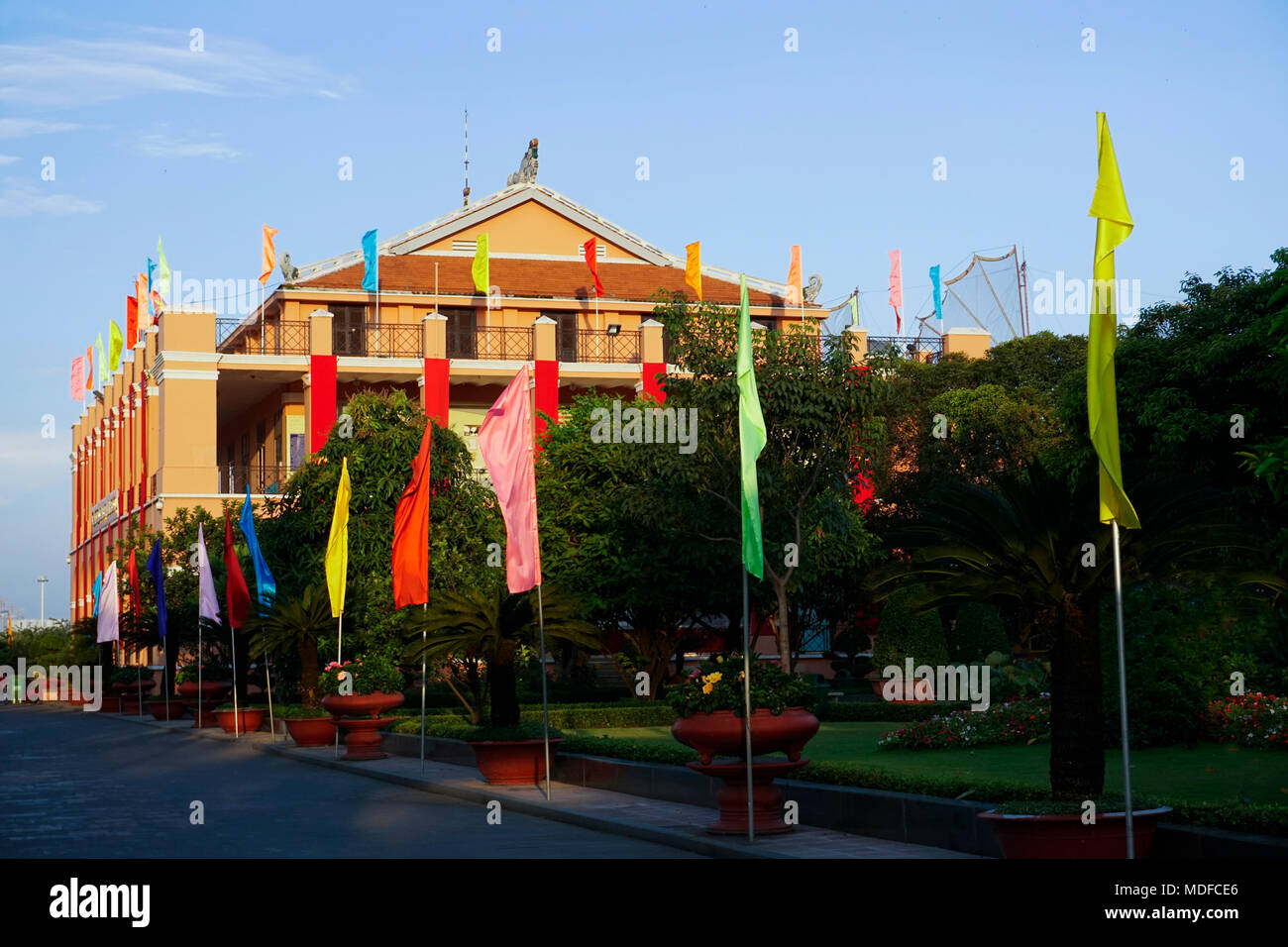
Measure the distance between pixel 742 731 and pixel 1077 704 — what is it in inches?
141

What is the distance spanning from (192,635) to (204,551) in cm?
1326

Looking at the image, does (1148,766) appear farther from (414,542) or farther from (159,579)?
(159,579)

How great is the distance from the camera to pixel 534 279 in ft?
193

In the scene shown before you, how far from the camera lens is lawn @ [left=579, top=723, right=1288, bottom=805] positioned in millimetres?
13961

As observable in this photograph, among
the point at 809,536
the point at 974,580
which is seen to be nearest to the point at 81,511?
the point at 809,536

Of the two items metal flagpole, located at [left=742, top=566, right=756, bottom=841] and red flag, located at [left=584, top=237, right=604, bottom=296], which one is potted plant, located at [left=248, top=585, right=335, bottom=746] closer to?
metal flagpole, located at [left=742, top=566, right=756, bottom=841]

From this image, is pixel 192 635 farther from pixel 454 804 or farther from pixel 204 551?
pixel 454 804

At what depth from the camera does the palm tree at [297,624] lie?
104 feet

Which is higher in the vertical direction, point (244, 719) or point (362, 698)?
point (362, 698)

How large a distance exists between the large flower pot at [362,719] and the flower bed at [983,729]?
32.7ft

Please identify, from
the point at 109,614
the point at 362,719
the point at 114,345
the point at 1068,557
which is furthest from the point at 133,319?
the point at 1068,557

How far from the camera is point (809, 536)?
114 feet

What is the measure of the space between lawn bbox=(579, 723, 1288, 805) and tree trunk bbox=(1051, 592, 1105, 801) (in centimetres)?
→ 104

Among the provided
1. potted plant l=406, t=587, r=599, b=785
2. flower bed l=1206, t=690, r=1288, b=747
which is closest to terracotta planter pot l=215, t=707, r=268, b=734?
potted plant l=406, t=587, r=599, b=785
